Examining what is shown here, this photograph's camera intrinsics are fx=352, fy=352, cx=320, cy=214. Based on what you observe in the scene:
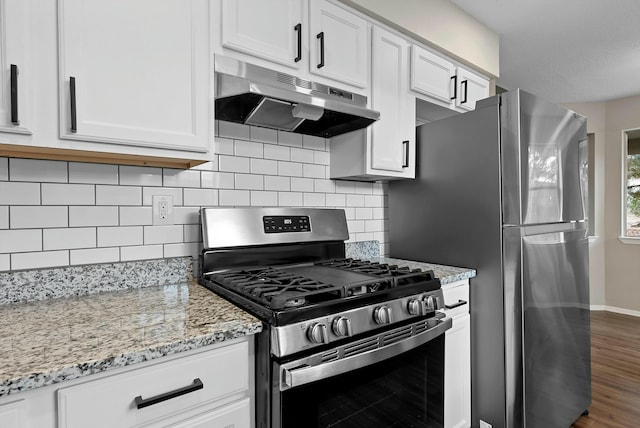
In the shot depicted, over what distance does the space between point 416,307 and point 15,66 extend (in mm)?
1431

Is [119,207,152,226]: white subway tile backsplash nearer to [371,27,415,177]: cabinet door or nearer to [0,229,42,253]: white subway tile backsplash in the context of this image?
[0,229,42,253]: white subway tile backsplash

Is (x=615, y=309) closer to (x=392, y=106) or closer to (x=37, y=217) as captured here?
(x=392, y=106)

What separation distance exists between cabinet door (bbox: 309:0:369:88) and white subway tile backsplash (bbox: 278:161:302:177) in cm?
49

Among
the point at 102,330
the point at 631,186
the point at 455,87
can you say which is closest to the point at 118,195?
the point at 102,330

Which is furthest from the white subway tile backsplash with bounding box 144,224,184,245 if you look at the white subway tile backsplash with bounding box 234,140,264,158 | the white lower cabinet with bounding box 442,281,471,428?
the white lower cabinet with bounding box 442,281,471,428

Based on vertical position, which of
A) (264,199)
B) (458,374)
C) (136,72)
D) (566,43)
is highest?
(566,43)

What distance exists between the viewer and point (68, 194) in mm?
1287

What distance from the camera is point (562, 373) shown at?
75.9 inches

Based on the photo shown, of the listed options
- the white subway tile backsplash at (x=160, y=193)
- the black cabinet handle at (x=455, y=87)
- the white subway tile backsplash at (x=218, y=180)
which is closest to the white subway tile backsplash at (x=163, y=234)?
the white subway tile backsplash at (x=160, y=193)

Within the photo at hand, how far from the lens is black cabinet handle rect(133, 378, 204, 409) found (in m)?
0.82

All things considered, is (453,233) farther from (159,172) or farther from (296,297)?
(159,172)

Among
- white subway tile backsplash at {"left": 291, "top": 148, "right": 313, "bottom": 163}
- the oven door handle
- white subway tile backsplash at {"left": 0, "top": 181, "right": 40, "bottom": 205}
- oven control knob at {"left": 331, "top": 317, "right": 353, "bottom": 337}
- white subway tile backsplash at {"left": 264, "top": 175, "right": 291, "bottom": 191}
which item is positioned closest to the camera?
the oven door handle

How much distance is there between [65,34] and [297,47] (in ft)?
2.82

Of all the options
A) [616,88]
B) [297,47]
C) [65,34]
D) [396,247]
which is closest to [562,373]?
[396,247]
